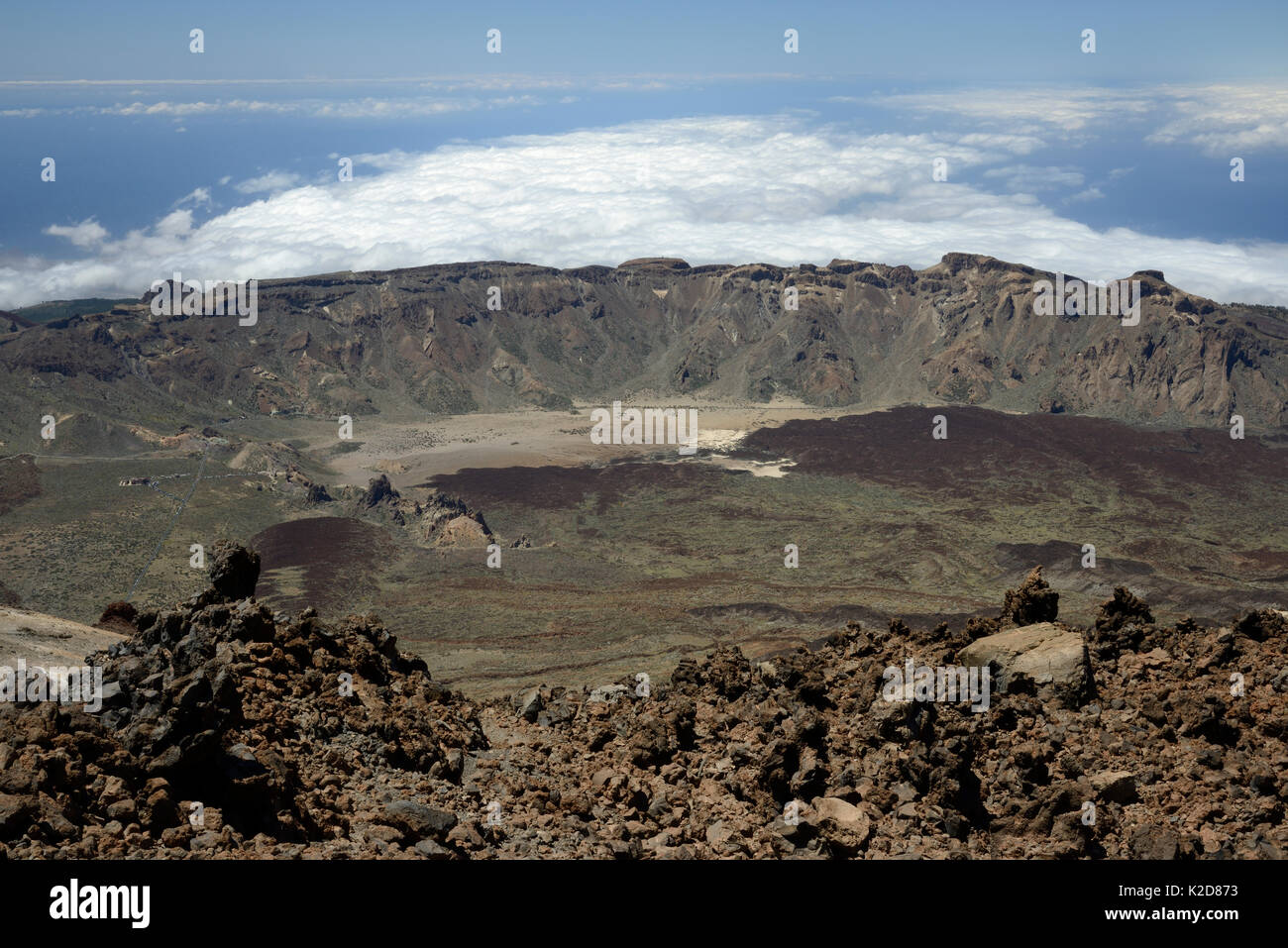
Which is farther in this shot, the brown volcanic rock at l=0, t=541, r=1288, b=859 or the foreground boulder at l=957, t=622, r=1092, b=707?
the foreground boulder at l=957, t=622, r=1092, b=707

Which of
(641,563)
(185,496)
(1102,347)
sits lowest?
(641,563)

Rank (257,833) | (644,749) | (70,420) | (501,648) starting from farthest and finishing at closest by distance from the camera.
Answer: (70,420) → (501,648) → (644,749) → (257,833)

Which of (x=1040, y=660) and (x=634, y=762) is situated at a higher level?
(x=1040, y=660)

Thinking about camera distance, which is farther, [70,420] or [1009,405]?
[1009,405]

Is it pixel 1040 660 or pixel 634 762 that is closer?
pixel 634 762

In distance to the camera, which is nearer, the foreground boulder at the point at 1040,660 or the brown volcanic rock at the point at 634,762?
the brown volcanic rock at the point at 634,762

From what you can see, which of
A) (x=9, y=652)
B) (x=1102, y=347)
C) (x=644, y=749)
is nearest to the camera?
(x=644, y=749)

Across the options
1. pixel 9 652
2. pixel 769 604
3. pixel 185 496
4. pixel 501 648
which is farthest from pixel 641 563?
pixel 9 652

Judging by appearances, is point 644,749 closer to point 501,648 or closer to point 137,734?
point 137,734
